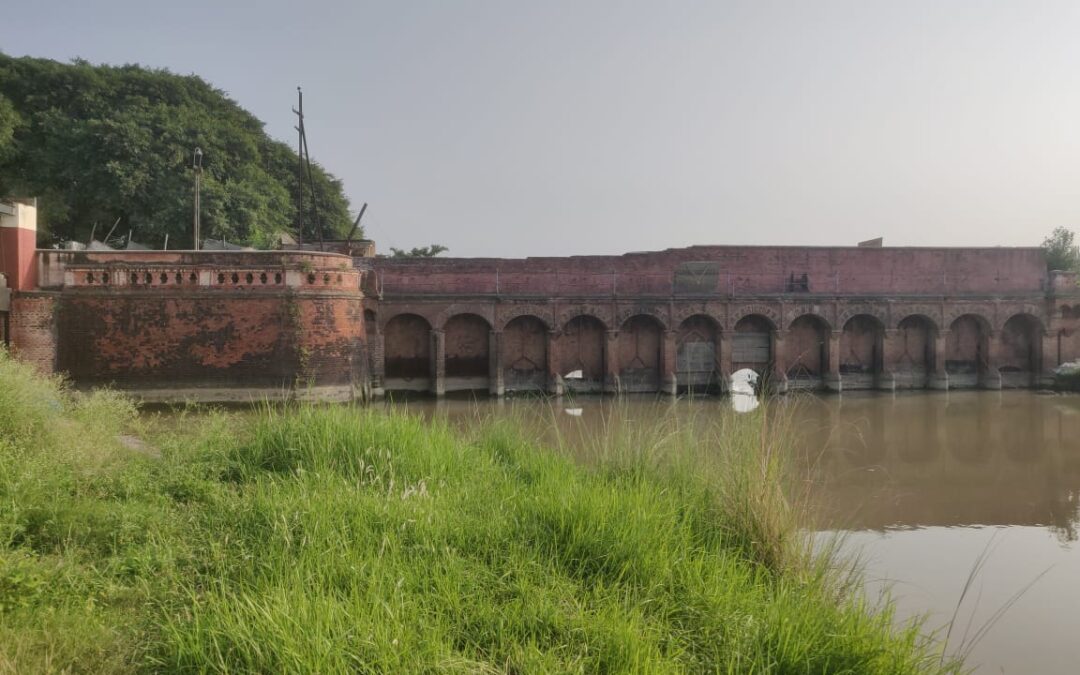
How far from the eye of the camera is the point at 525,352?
18.1m

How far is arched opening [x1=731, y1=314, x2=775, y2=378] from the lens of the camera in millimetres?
18578

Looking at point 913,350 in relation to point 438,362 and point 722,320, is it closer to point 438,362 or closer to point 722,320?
point 722,320

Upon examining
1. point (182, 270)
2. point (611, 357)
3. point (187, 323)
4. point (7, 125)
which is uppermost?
point (7, 125)

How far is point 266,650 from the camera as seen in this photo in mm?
2281

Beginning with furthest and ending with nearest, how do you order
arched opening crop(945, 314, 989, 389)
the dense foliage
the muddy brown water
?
the dense foliage < arched opening crop(945, 314, 989, 389) < the muddy brown water

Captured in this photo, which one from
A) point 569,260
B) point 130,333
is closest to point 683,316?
point 569,260

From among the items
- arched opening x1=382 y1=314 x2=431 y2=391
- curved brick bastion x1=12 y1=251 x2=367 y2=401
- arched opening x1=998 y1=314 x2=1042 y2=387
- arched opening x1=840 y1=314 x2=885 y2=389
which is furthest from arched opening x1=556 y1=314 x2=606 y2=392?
arched opening x1=998 y1=314 x2=1042 y2=387

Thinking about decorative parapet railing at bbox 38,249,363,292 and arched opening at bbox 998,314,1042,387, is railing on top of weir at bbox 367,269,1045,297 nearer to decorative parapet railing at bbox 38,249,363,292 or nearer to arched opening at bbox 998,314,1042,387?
arched opening at bbox 998,314,1042,387

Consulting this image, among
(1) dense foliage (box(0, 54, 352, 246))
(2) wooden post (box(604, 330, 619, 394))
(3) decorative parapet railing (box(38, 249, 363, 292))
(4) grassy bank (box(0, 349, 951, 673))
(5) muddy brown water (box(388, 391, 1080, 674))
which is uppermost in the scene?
(1) dense foliage (box(0, 54, 352, 246))

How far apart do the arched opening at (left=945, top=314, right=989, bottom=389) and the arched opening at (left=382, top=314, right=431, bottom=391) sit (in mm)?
15077

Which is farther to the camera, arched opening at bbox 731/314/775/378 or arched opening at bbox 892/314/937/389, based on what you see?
arched opening at bbox 892/314/937/389

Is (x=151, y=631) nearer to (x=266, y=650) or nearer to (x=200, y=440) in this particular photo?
(x=266, y=650)

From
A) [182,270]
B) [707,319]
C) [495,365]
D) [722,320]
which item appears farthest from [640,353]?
[182,270]

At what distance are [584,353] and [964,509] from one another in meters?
11.5
